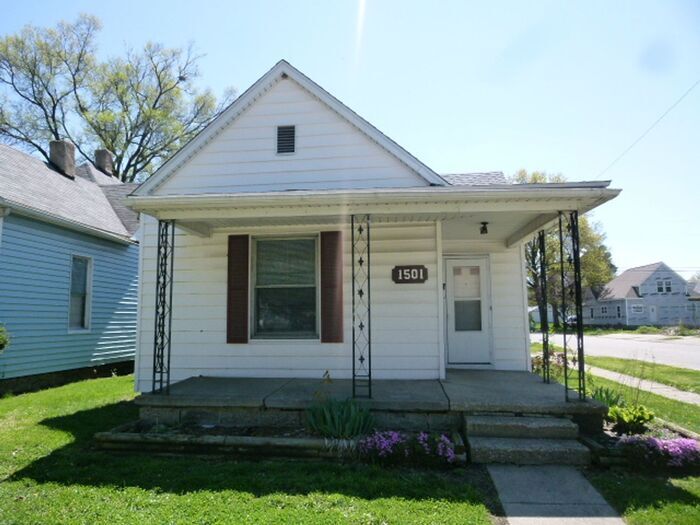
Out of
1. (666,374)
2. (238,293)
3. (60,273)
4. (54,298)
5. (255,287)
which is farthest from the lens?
(666,374)

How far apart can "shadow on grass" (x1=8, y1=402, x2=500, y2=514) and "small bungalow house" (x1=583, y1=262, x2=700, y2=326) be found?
50782 millimetres

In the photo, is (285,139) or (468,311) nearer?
(285,139)

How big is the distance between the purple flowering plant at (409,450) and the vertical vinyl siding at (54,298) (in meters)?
7.59

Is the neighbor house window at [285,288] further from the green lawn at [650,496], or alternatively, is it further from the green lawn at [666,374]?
the green lawn at [666,374]

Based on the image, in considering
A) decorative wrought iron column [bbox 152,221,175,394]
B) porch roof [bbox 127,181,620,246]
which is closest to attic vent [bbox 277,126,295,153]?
porch roof [bbox 127,181,620,246]

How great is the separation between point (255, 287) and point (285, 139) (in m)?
2.52

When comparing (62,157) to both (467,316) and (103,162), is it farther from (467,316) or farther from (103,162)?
(467,316)

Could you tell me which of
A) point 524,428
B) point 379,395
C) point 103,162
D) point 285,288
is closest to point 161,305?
point 285,288

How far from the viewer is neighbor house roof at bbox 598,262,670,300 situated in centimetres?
4731

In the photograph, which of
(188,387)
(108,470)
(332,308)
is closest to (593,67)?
(332,308)

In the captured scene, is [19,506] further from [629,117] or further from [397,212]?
[629,117]

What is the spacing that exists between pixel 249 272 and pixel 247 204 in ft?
5.37

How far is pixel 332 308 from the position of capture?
6.61 meters

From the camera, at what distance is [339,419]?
180 inches
